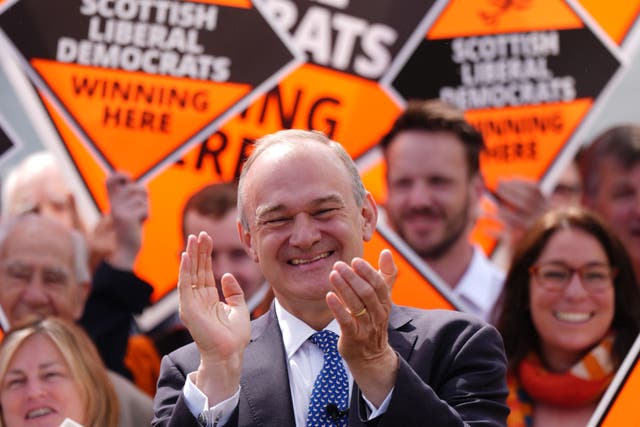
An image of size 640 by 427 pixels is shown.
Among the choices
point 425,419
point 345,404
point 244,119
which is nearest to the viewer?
point 425,419

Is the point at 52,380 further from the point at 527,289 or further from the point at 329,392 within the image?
the point at 329,392

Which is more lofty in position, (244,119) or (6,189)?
(244,119)

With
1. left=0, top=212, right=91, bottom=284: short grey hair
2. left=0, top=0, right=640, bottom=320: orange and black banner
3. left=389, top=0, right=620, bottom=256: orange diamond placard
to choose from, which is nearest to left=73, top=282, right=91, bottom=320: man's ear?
left=0, top=212, right=91, bottom=284: short grey hair

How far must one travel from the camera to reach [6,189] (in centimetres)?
408

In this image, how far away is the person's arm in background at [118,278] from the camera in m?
3.99

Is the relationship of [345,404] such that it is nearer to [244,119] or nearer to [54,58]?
[244,119]

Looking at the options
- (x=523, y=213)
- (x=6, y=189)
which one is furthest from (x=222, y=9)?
(x=523, y=213)

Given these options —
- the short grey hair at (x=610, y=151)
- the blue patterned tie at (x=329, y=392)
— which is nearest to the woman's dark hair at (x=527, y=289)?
the short grey hair at (x=610, y=151)

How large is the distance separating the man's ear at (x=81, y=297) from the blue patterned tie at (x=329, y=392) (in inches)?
84.9

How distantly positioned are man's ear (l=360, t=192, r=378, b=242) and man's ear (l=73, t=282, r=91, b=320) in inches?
83.3

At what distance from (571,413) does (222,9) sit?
2063 mm

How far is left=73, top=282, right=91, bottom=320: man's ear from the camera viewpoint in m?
4.01

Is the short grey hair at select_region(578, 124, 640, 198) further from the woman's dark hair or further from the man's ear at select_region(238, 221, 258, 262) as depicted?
the man's ear at select_region(238, 221, 258, 262)

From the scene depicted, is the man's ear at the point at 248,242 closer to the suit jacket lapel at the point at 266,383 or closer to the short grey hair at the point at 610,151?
the suit jacket lapel at the point at 266,383
